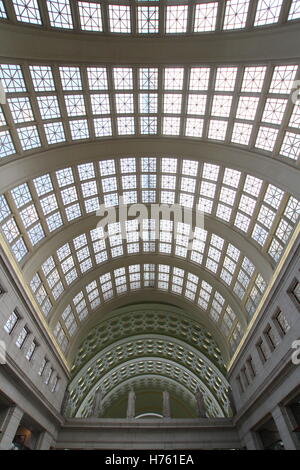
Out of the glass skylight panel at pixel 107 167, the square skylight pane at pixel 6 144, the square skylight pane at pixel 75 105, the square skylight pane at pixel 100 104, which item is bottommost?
the square skylight pane at pixel 6 144

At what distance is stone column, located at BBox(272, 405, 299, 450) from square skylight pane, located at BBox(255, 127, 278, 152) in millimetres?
20915

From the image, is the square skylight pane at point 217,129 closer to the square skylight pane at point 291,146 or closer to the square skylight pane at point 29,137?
the square skylight pane at point 291,146

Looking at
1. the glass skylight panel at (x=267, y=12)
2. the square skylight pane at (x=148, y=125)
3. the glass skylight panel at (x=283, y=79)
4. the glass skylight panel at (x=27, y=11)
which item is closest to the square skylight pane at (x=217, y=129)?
the glass skylight panel at (x=283, y=79)

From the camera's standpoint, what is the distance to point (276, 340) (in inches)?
929

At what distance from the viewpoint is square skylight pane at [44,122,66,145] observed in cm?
2281

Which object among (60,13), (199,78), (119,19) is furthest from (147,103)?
(60,13)

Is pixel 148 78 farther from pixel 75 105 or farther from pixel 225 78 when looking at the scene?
pixel 75 105

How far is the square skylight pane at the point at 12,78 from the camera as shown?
1819 cm

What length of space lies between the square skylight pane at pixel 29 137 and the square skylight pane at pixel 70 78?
165 inches

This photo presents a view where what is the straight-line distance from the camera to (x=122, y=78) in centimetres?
2194

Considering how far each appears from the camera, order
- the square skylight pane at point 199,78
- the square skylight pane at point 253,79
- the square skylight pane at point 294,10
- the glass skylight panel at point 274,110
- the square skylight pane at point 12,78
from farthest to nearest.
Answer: the square skylight pane at point 199,78
the glass skylight panel at point 274,110
the square skylight pane at point 253,79
the square skylight pane at point 12,78
the square skylight pane at point 294,10

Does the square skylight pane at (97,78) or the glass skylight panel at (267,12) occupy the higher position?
the square skylight pane at (97,78)

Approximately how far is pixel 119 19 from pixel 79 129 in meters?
8.91

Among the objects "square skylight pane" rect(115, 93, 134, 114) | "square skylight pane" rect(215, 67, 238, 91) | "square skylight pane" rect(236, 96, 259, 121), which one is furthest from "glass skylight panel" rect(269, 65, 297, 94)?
"square skylight pane" rect(115, 93, 134, 114)
